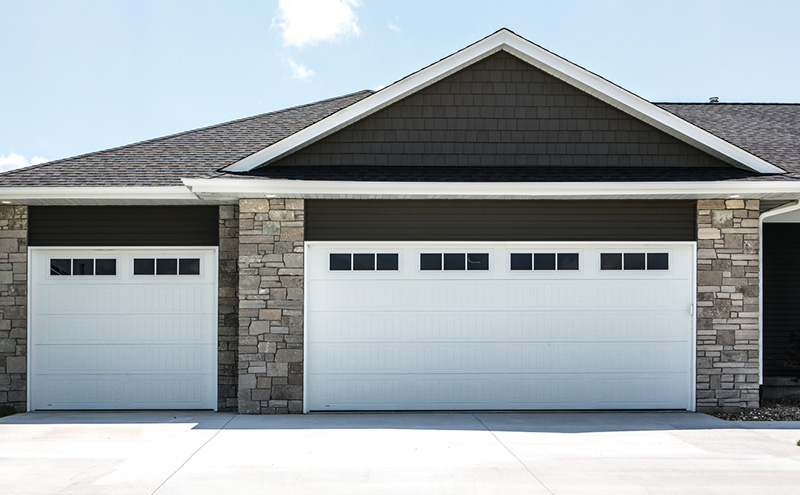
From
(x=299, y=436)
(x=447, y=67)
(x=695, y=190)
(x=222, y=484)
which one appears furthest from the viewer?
(x=447, y=67)

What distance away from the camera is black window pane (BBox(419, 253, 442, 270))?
29.6ft

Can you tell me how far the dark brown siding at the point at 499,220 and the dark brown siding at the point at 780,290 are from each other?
250cm

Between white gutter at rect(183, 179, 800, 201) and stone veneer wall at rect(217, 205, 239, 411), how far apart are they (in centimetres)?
89

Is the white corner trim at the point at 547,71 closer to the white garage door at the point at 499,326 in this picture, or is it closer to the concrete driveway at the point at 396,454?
the white garage door at the point at 499,326

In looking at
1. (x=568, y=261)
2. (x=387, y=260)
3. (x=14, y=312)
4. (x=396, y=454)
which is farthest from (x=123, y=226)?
(x=568, y=261)

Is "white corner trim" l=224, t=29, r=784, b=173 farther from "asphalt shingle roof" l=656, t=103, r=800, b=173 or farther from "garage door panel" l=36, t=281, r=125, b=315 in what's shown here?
"garage door panel" l=36, t=281, r=125, b=315

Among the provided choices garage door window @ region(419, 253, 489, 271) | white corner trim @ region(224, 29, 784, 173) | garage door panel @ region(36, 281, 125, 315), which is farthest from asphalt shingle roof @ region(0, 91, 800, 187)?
garage door panel @ region(36, 281, 125, 315)

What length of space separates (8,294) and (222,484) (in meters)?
5.45

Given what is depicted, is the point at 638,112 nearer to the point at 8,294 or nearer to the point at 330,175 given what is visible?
the point at 330,175

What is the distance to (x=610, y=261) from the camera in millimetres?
9133

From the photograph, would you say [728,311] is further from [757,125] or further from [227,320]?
[227,320]

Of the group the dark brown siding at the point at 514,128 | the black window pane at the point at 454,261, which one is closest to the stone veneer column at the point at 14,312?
the dark brown siding at the point at 514,128

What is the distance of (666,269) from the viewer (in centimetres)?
911

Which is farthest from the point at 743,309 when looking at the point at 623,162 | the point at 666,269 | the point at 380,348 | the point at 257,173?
the point at 257,173
